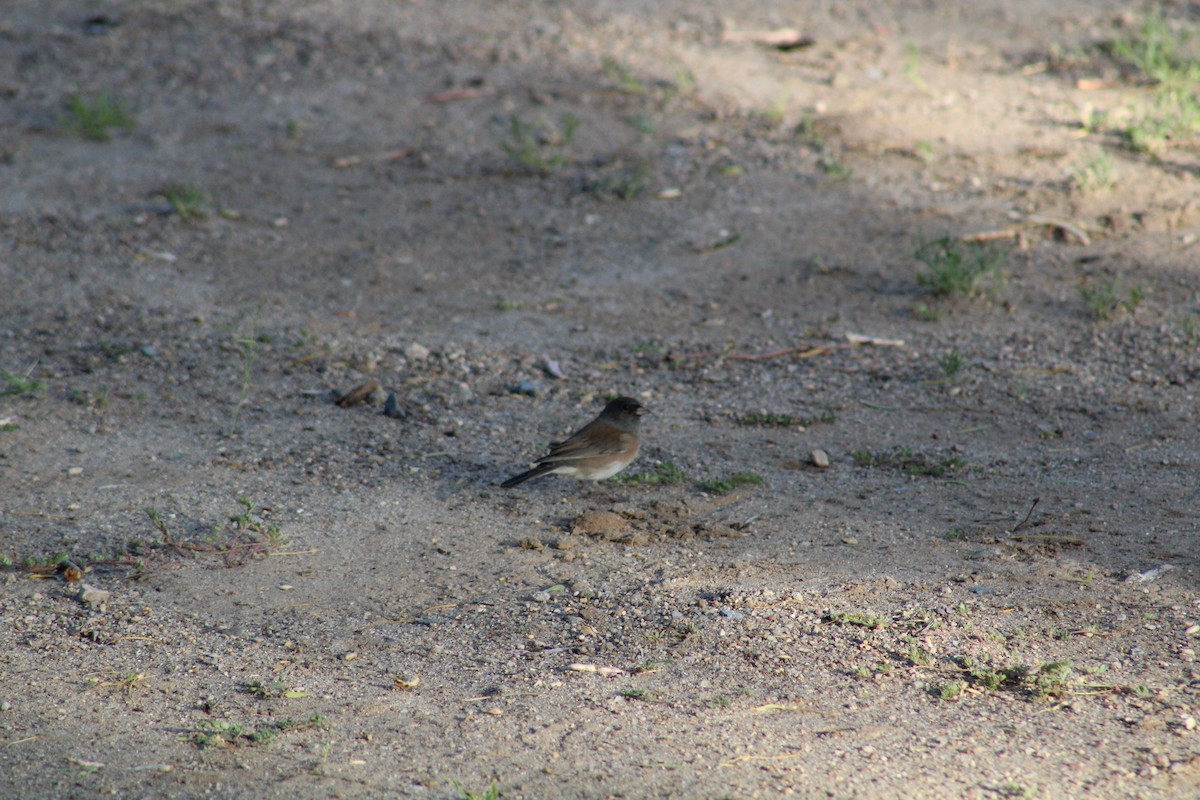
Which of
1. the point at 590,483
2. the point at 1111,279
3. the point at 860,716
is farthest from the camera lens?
the point at 1111,279

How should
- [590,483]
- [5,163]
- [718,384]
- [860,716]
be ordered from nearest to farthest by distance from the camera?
[860,716] < [590,483] < [718,384] < [5,163]

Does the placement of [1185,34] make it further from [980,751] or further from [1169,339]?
[980,751]

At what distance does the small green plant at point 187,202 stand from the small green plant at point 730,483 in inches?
187

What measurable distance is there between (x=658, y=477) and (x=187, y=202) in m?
4.74

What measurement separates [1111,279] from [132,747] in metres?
6.22

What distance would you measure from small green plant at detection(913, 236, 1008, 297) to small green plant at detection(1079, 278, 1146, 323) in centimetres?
55

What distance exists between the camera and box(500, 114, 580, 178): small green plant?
29.6 ft

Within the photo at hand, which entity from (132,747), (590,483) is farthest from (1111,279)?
(132,747)

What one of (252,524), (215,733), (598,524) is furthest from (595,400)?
(215,733)

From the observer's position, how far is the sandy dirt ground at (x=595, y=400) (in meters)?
3.71

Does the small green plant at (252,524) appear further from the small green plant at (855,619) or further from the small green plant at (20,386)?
the small green plant at (855,619)

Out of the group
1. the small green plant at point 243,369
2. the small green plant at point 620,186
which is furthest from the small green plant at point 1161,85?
the small green plant at point 243,369

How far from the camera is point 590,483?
222 inches

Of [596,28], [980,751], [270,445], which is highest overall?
[596,28]
